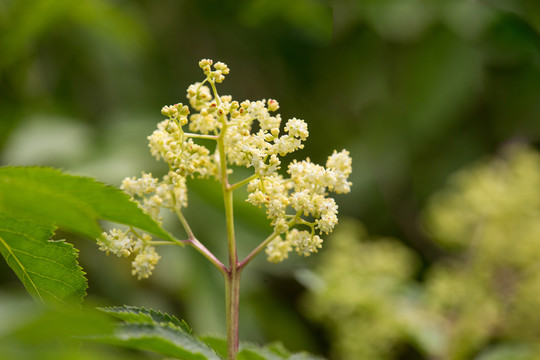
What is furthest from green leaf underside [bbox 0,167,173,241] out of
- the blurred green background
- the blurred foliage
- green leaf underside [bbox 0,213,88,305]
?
the blurred green background

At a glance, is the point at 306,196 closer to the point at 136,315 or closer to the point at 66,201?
the point at 136,315

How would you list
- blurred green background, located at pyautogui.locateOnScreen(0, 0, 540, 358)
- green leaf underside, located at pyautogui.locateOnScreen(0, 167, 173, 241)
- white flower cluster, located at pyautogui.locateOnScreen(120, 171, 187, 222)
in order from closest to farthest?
green leaf underside, located at pyautogui.locateOnScreen(0, 167, 173, 241)
white flower cluster, located at pyautogui.locateOnScreen(120, 171, 187, 222)
blurred green background, located at pyautogui.locateOnScreen(0, 0, 540, 358)

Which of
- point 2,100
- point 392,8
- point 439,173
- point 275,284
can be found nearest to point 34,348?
point 392,8

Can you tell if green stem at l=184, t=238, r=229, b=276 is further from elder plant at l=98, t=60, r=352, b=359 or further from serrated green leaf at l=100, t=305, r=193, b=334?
serrated green leaf at l=100, t=305, r=193, b=334

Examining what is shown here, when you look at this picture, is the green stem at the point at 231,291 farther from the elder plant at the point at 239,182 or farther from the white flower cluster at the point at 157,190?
the white flower cluster at the point at 157,190

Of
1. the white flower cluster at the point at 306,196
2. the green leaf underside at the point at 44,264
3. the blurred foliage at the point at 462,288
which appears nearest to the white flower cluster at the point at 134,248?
the green leaf underside at the point at 44,264

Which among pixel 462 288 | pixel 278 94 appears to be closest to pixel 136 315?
pixel 462 288
